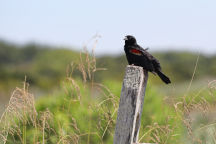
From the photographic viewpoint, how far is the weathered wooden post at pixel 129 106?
2855 millimetres

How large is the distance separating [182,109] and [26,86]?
64.6 inches

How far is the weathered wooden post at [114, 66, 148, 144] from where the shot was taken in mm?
2855

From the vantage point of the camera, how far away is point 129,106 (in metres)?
2.88

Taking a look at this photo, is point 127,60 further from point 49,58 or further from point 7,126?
point 49,58

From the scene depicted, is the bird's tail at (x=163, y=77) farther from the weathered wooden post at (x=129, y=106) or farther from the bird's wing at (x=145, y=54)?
the weathered wooden post at (x=129, y=106)

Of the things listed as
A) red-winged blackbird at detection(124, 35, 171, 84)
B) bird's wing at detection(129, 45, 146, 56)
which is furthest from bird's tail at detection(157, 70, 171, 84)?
bird's wing at detection(129, 45, 146, 56)

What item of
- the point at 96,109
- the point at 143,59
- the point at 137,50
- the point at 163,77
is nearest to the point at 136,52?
the point at 137,50

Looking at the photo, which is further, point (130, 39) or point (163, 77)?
point (130, 39)

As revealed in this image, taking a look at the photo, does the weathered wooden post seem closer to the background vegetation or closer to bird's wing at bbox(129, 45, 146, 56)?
the background vegetation

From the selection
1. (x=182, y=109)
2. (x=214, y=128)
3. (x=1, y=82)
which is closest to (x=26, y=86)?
(x=182, y=109)

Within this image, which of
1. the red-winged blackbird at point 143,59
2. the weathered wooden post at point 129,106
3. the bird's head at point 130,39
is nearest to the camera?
the weathered wooden post at point 129,106

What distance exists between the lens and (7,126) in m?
3.60

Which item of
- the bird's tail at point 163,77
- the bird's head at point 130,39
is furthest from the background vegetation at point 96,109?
the bird's head at point 130,39

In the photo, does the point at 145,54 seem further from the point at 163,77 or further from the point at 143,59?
the point at 163,77
